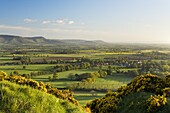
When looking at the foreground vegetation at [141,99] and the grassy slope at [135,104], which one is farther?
the grassy slope at [135,104]

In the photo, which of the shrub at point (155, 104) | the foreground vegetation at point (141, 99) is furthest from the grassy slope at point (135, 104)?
the shrub at point (155, 104)

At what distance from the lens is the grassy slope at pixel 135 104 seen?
887 inches

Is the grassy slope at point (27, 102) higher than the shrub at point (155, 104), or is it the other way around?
the grassy slope at point (27, 102)

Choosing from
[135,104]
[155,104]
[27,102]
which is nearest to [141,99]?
[135,104]

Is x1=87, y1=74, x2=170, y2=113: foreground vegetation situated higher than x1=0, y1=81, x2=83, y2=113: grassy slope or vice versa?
x1=0, y1=81, x2=83, y2=113: grassy slope

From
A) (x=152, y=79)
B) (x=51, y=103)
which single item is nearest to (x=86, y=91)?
(x=152, y=79)

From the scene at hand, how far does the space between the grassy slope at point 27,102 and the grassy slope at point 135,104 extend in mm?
9719

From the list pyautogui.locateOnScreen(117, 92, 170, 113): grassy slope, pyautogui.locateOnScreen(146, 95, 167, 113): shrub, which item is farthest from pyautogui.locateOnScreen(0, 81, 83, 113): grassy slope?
pyautogui.locateOnScreen(117, 92, 170, 113): grassy slope

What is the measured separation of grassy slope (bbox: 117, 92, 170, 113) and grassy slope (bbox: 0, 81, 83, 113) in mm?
9719

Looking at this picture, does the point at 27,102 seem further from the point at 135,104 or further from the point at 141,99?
the point at 141,99

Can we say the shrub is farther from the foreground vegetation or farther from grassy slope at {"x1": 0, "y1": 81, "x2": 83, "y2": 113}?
grassy slope at {"x1": 0, "y1": 81, "x2": 83, "y2": 113}

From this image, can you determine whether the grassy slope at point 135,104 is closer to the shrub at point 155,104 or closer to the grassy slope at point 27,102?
the shrub at point 155,104

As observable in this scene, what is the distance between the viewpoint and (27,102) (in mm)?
12711

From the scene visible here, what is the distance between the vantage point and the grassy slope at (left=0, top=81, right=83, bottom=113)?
12.3 metres
